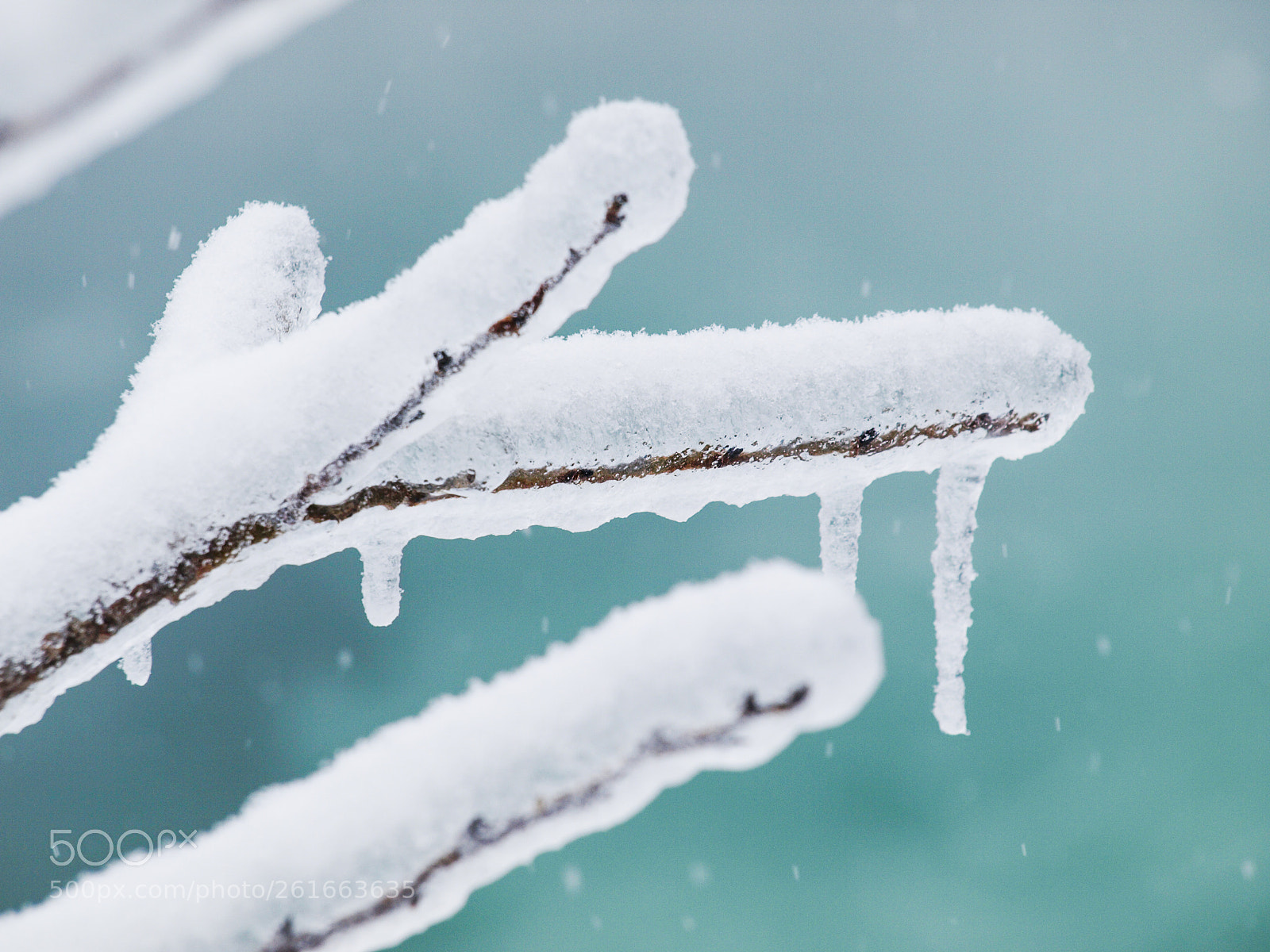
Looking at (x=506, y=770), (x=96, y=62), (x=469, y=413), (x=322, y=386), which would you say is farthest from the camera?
(x=469, y=413)

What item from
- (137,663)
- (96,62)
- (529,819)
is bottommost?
(529,819)

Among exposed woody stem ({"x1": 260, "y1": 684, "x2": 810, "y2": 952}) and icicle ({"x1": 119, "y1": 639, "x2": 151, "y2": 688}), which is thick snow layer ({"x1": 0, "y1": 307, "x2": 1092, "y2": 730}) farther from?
exposed woody stem ({"x1": 260, "y1": 684, "x2": 810, "y2": 952})

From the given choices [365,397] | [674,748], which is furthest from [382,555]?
[674,748]

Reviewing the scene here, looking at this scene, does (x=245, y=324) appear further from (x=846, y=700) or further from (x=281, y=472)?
(x=846, y=700)

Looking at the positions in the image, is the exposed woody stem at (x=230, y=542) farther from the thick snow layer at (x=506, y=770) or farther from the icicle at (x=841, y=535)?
the icicle at (x=841, y=535)

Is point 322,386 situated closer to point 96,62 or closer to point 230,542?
point 230,542

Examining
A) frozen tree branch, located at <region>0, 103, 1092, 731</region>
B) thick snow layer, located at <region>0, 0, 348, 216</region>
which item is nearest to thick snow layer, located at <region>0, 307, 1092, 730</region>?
frozen tree branch, located at <region>0, 103, 1092, 731</region>

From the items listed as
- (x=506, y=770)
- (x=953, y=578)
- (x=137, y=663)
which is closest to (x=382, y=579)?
(x=137, y=663)
